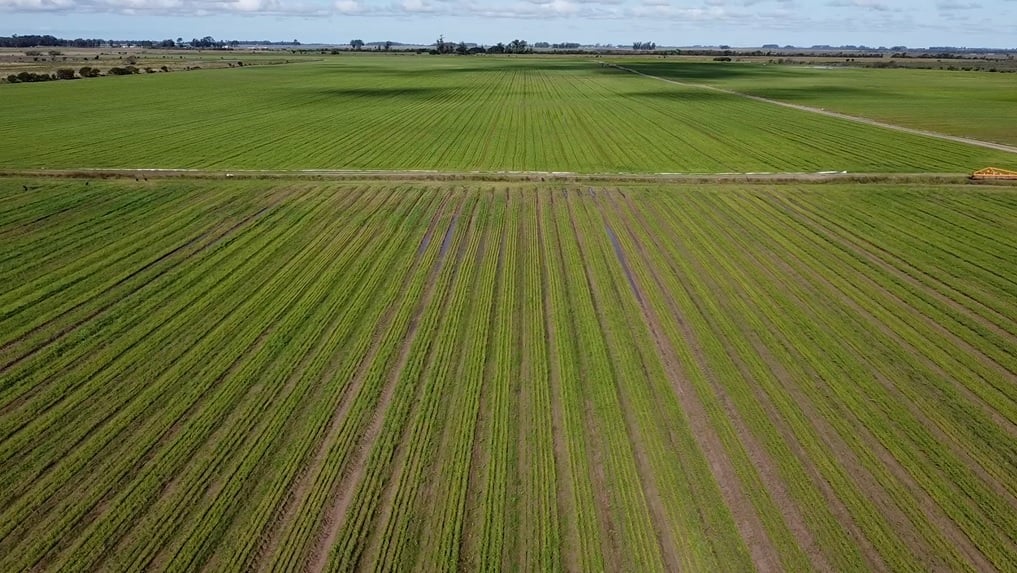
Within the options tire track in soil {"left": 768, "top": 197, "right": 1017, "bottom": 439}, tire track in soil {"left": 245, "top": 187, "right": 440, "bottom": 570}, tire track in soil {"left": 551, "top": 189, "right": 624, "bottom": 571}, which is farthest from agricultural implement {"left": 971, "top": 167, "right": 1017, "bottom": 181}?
tire track in soil {"left": 245, "top": 187, "right": 440, "bottom": 570}

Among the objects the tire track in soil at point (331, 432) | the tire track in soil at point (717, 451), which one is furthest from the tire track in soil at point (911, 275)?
the tire track in soil at point (331, 432)

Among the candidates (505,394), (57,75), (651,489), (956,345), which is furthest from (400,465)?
(57,75)

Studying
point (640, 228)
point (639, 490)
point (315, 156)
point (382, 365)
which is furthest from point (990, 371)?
point (315, 156)

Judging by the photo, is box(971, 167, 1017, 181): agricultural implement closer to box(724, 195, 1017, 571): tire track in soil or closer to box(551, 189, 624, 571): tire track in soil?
box(724, 195, 1017, 571): tire track in soil

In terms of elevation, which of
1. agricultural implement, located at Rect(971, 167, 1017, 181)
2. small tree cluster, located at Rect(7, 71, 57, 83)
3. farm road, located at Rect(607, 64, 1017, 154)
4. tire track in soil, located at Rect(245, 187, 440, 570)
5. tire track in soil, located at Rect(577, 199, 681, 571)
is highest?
small tree cluster, located at Rect(7, 71, 57, 83)

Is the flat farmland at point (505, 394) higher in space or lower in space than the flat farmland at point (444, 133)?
lower

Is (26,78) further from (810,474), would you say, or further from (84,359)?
(810,474)

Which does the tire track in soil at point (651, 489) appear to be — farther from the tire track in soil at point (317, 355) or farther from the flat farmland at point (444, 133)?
the flat farmland at point (444, 133)
